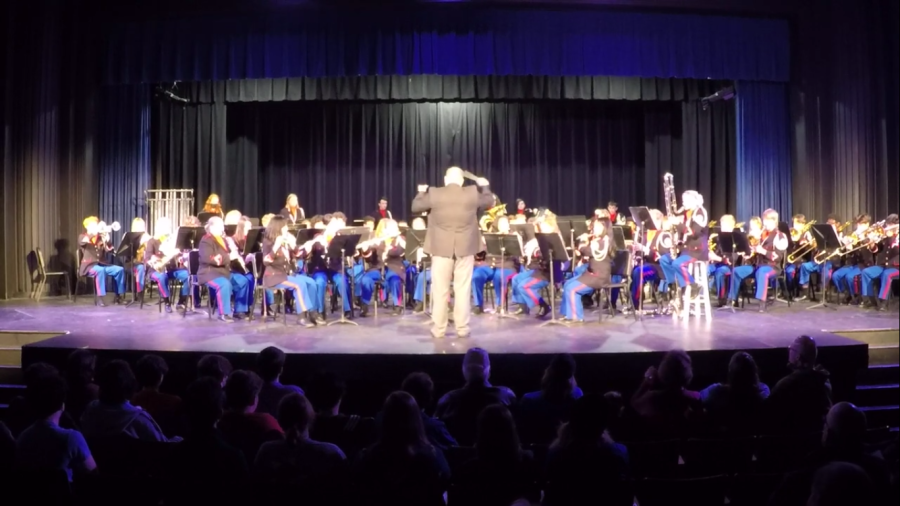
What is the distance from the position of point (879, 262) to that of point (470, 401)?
8528 mm

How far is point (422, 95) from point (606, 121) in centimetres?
438

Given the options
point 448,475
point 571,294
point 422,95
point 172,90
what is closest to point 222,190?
point 172,90

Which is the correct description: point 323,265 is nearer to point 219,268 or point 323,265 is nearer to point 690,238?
point 219,268

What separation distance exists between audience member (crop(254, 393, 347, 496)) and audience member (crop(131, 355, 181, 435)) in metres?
1.40

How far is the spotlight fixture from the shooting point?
53.0 feet

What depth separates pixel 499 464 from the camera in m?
3.58

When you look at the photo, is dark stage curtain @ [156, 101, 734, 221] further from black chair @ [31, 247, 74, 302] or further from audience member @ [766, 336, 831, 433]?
audience member @ [766, 336, 831, 433]

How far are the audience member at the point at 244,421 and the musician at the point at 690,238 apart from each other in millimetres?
6858

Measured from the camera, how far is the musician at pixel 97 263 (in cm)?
1273

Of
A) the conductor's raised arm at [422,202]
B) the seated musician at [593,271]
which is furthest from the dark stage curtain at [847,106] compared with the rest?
the conductor's raised arm at [422,202]

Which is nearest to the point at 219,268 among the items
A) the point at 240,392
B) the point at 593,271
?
the point at 593,271

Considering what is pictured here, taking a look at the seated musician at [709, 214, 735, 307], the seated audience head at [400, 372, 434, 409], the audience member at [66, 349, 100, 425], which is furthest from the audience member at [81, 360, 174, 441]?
the seated musician at [709, 214, 735, 307]

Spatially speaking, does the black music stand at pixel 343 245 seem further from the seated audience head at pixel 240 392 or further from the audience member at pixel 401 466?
the audience member at pixel 401 466

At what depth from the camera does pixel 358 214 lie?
765 inches
